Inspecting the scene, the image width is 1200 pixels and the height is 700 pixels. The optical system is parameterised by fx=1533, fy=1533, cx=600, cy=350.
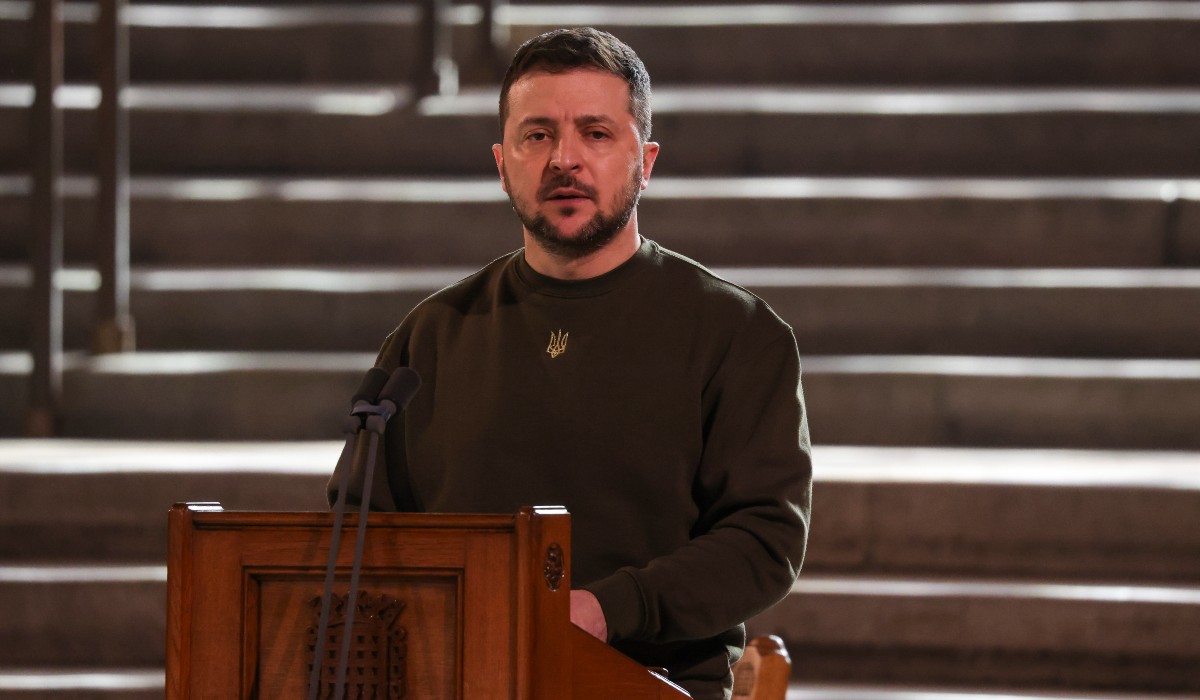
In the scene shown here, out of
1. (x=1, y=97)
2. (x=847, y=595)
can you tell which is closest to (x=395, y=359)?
(x=847, y=595)

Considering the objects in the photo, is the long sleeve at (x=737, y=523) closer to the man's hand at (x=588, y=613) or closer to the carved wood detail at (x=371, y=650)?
the man's hand at (x=588, y=613)

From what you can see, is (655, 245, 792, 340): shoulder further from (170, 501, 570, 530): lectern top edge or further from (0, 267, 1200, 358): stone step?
(0, 267, 1200, 358): stone step

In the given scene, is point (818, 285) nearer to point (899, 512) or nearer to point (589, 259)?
point (899, 512)

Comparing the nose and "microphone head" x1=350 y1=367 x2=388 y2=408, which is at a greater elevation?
the nose

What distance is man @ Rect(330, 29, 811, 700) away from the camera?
1.65 m

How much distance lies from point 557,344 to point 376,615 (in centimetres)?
57

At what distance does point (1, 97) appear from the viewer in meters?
4.72

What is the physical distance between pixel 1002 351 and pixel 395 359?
8.72 ft

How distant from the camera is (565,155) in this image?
1.64m

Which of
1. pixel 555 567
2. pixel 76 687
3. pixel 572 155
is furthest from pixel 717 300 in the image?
pixel 76 687

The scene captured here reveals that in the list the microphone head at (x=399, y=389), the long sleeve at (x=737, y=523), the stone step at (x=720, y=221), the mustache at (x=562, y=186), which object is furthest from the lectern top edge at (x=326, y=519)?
the stone step at (x=720, y=221)

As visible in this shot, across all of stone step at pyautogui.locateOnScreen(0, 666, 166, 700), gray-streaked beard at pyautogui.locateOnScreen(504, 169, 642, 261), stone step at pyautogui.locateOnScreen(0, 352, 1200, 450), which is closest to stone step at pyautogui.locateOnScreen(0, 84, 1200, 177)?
stone step at pyautogui.locateOnScreen(0, 352, 1200, 450)

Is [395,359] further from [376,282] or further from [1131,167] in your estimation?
[1131,167]

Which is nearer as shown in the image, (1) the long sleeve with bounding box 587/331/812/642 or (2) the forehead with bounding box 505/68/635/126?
(1) the long sleeve with bounding box 587/331/812/642
